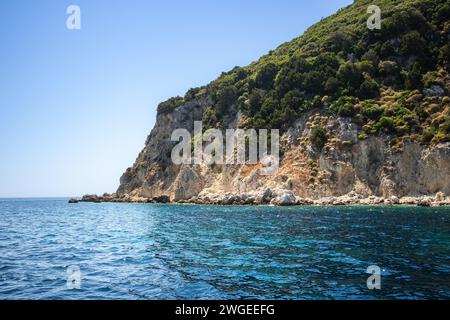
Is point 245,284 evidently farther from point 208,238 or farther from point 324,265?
point 208,238

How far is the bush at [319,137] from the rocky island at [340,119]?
21 cm

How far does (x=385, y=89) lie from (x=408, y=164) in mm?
19326

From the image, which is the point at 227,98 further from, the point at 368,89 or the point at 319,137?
the point at 368,89

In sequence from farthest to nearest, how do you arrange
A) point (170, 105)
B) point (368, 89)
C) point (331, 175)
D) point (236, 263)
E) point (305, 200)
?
point (170, 105), point (368, 89), point (331, 175), point (305, 200), point (236, 263)

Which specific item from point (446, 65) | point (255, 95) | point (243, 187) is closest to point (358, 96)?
point (446, 65)

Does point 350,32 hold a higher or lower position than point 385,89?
higher

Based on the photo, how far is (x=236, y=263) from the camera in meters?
17.3

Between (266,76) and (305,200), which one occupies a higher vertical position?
(266,76)

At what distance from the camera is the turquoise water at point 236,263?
12555 mm

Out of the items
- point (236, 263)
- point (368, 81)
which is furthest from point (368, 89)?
point (236, 263)

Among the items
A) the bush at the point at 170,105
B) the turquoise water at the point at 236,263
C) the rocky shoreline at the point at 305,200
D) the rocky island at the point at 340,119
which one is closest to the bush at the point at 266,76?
the rocky island at the point at 340,119

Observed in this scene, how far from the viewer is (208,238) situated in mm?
25688

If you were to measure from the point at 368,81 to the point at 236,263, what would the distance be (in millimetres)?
63248

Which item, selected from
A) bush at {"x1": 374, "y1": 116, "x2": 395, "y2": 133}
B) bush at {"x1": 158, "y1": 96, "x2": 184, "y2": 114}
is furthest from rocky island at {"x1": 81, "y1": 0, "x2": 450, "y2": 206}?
bush at {"x1": 158, "y1": 96, "x2": 184, "y2": 114}
